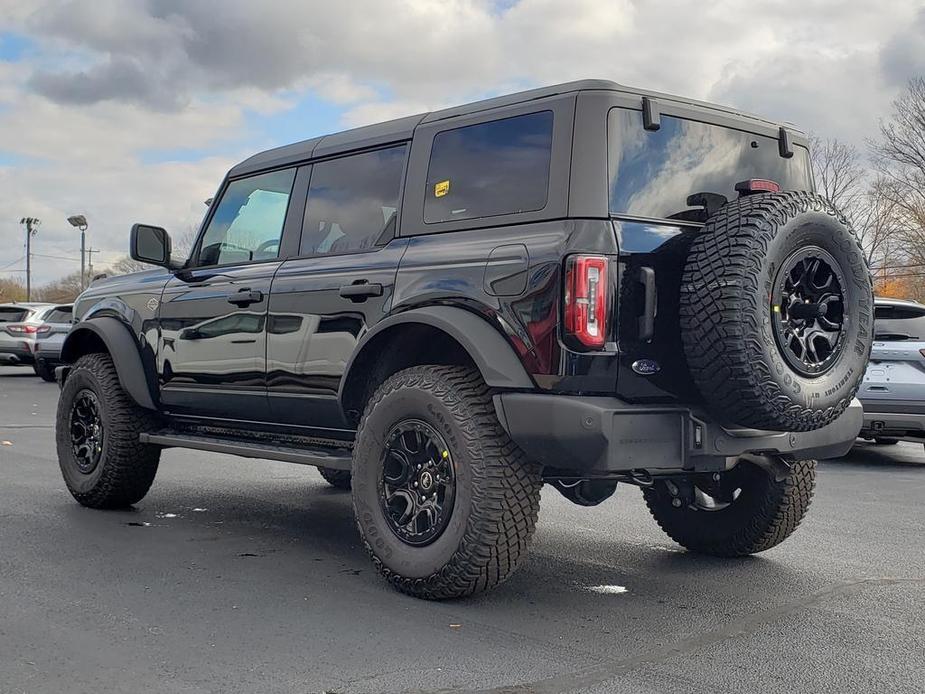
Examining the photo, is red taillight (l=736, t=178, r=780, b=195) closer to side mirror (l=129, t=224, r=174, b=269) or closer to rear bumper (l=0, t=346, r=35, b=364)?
side mirror (l=129, t=224, r=174, b=269)

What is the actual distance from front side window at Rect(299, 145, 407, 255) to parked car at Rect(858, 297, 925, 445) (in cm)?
621

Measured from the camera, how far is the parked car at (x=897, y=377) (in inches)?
378

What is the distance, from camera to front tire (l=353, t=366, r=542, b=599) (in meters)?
4.14

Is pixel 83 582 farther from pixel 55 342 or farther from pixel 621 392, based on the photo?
pixel 55 342

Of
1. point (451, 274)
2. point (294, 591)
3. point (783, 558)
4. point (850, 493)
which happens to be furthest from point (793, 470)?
point (850, 493)

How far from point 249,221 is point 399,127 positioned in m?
1.27

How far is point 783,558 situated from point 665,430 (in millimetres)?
1801

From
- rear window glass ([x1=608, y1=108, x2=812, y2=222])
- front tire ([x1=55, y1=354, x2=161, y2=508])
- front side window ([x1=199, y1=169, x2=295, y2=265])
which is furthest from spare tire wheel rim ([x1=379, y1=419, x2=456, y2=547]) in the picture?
front tire ([x1=55, y1=354, x2=161, y2=508])

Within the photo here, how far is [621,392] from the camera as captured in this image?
404 centimetres

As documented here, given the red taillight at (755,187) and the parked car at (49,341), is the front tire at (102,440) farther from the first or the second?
the parked car at (49,341)

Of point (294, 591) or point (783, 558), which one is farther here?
point (783, 558)

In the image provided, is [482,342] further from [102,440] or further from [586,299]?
[102,440]

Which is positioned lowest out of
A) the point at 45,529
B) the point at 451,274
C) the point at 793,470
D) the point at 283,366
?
the point at 45,529

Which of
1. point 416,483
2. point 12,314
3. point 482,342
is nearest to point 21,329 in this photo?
point 12,314
